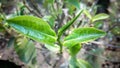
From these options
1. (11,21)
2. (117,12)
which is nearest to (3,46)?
(11,21)

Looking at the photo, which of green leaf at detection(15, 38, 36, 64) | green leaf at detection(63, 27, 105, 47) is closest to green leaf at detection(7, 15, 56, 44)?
green leaf at detection(63, 27, 105, 47)

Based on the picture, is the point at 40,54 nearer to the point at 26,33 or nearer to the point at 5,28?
the point at 5,28

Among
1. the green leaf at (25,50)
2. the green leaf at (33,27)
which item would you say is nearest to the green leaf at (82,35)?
the green leaf at (33,27)

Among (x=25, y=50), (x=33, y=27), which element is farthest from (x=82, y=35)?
(x=25, y=50)

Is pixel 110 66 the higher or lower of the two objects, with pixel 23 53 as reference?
lower

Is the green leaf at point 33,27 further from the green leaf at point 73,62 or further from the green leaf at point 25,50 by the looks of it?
the green leaf at point 25,50

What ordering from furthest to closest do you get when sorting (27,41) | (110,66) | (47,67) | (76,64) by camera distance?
1. (110,66)
2. (47,67)
3. (27,41)
4. (76,64)

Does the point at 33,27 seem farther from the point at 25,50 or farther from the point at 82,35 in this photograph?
the point at 25,50
